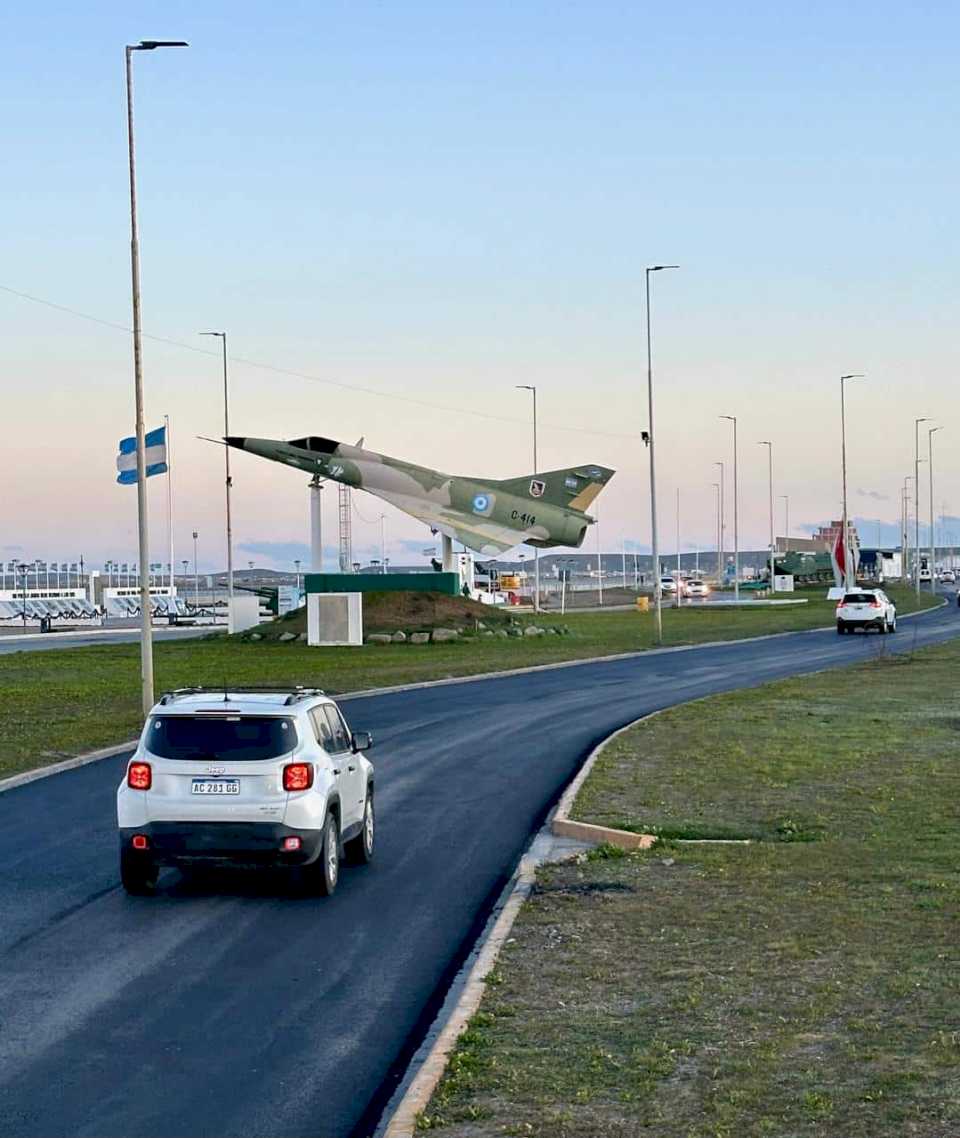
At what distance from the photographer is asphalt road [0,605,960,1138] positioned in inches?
348

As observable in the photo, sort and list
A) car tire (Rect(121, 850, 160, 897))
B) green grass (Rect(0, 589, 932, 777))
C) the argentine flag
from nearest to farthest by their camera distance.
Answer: car tire (Rect(121, 850, 160, 897)) → green grass (Rect(0, 589, 932, 777)) → the argentine flag

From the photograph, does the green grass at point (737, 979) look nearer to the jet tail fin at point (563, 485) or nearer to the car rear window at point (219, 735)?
the car rear window at point (219, 735)

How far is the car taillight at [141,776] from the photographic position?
14828mm

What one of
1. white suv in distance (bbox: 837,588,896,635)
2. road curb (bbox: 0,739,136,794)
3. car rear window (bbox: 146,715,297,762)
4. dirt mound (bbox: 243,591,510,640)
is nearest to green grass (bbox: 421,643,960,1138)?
car rear window (bbox: 146,715,297,762)

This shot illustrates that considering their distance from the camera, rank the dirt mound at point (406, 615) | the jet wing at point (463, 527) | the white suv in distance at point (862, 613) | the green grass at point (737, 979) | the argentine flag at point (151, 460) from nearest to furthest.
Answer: the green grass at point (737, 979), the argentine flag at point (151, 460), the dirt mound at point (406, 615), the jet wing at point (463, 527), the white suv in distance at point (862, 613)

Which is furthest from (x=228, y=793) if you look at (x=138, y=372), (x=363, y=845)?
(x=138, y=372)

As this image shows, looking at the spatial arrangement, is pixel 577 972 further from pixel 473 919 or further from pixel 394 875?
pixel 394 875

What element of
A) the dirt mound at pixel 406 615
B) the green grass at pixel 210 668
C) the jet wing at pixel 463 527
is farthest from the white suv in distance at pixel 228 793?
the jet wing at pixel 463 527

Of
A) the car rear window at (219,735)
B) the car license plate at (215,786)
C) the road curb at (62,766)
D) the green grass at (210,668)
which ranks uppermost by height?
the car rear window at (219,735)

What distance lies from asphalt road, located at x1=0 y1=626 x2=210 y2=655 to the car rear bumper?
5011 centimetres

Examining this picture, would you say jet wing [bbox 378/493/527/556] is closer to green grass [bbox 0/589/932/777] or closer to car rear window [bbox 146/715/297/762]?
green grass [bbox 0/589/932/777]

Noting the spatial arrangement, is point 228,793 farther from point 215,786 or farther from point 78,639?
point 78,639

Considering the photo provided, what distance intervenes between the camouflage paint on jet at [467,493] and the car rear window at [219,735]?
51876 mm

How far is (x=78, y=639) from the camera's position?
2995 inches
